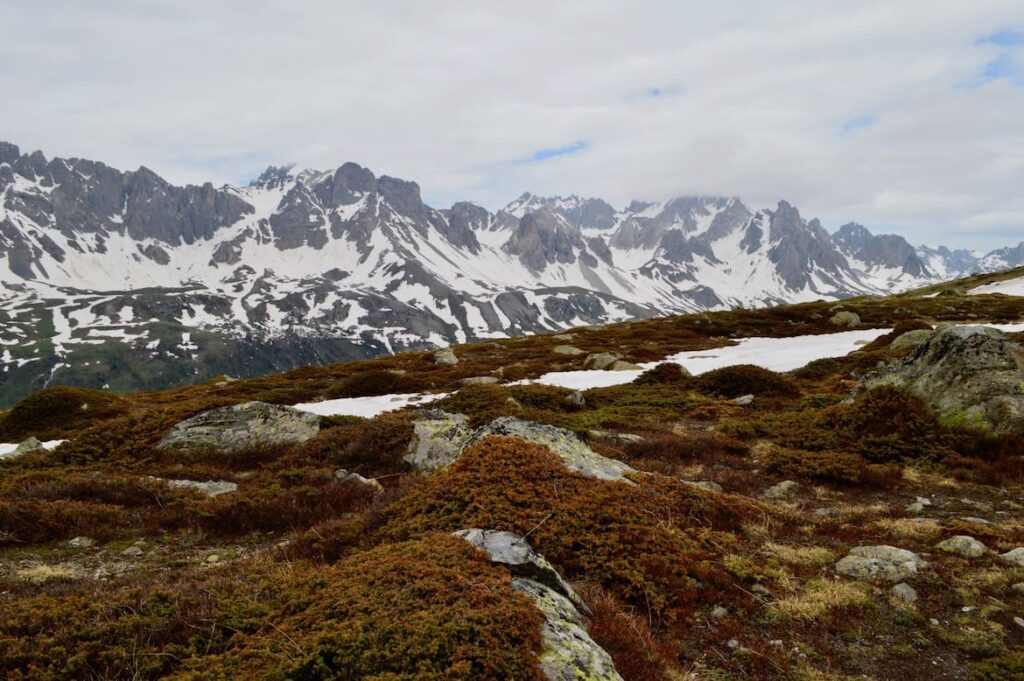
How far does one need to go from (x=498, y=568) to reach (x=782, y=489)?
414 inches

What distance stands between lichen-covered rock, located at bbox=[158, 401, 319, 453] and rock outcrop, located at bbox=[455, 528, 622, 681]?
13.4 m

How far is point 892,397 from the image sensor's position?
18672mm

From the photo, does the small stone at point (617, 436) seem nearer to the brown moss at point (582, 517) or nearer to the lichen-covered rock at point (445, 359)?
the brown moss at point (582, 517)

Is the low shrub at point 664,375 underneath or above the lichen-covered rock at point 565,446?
underneath

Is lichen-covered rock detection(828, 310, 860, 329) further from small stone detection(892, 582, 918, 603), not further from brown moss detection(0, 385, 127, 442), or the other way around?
brown moss detection(0, 385, 127, 442)

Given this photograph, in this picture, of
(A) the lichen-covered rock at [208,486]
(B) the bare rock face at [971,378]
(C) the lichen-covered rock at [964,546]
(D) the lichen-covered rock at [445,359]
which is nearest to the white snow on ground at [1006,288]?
(B) the bare rock face at [971,378]

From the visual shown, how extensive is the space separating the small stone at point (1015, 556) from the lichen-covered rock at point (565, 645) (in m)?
7.96

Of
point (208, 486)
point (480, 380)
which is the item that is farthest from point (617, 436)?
point (480, 380)

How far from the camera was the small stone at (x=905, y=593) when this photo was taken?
332 inches

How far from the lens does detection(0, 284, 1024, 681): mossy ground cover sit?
590 centimetres

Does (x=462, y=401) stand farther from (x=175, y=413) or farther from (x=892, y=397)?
(x=892, y=397)

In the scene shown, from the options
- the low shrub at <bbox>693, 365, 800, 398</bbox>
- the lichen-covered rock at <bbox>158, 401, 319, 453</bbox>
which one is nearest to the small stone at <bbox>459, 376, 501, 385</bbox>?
the low shrub at <bbox>693, 365, 800, 398</bbox>

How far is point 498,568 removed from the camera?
282 inches

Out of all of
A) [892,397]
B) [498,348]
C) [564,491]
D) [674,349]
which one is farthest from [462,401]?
[498,348]
